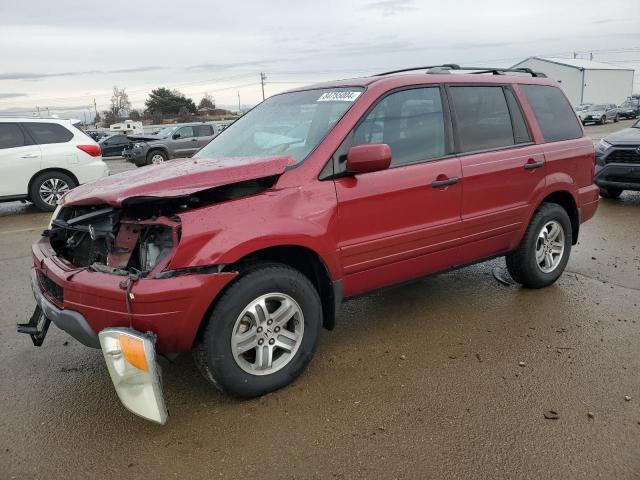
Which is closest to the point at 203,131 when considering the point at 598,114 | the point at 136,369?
the point at 136,369

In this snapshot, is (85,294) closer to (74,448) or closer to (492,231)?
(74,448)

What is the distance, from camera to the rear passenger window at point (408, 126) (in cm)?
352

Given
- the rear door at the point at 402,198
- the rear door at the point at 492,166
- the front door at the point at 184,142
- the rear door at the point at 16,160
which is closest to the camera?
the rear door at the point at 402,198

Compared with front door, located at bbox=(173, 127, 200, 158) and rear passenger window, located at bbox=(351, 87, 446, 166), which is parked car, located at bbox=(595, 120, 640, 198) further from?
front door, located at bbox=(173, 127, 200, 158)

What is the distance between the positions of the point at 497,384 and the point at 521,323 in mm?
1040

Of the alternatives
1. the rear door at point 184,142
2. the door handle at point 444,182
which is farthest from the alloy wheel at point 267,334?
the rear door at point 184,142

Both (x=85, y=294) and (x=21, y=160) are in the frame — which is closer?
(x=85, y=294)

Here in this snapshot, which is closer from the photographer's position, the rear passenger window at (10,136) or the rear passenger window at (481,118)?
the rear passenger window at (481,118)

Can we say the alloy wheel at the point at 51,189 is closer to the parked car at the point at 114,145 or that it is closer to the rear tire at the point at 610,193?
the rear tire at the point at 610,193

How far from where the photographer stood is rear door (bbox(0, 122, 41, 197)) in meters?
9.52

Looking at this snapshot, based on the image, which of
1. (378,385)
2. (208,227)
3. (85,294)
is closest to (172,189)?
(208,227)

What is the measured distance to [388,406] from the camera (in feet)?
9.87

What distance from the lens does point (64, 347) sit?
390cm

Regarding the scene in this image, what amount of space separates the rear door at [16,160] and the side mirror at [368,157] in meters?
8.49
